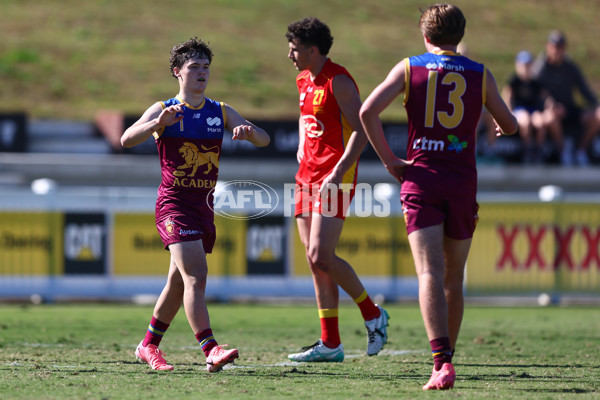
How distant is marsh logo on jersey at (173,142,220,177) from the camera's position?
629cm

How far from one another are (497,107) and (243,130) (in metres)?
1.58

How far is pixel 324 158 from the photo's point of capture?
6805 millimetres

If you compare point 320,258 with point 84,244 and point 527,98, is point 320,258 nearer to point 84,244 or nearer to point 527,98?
point 84,244

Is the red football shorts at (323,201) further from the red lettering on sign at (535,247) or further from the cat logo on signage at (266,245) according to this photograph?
the red lettering on sign at (535,247)

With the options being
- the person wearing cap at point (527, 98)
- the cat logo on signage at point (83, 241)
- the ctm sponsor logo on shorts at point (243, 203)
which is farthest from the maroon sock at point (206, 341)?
the person wearing cap at point (527, 98)

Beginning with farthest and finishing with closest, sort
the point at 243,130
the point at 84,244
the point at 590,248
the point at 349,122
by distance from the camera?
1. the point at 590,248
2. the point at 84,244
3. the point at 349,122
4. the point at 243,130

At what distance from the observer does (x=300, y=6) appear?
1859 inches

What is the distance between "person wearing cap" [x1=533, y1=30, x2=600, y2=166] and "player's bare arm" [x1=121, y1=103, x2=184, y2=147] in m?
12.2

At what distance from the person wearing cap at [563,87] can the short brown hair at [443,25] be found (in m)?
12.2

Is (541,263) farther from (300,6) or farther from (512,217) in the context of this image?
(300,6)

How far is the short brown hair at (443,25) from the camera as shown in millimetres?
5488

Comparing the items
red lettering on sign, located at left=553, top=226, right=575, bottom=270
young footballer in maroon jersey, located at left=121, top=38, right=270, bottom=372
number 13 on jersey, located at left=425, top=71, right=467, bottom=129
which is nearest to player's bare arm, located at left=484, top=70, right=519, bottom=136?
number 13 on jersey, located at left=425, top=71, right=467, bottom=129

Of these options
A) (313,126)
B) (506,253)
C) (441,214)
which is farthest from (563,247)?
(441,214)

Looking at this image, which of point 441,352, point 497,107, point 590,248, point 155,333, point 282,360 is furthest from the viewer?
point 590,248
